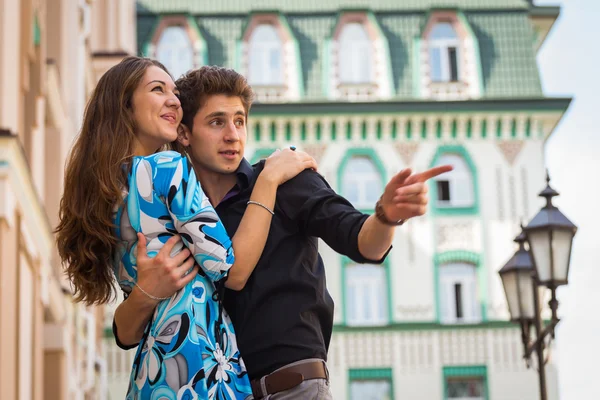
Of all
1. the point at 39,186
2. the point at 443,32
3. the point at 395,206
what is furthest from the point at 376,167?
the point at 395,206

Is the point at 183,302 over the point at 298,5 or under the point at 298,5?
under

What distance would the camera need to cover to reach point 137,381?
4742 mm

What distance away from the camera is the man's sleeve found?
4.64 m

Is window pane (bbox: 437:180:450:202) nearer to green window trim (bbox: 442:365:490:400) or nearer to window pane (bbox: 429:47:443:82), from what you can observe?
window pane (bbox: 429:47:443:82)

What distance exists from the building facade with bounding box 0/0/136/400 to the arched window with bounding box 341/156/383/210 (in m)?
10.7

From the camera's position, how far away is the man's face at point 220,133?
16.5ft

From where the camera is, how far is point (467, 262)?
117 feet

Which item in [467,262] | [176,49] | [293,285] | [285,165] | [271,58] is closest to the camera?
[293,285]

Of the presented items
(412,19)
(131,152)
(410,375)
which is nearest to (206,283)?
(131,152)

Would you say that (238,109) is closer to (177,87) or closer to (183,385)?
(177,87)

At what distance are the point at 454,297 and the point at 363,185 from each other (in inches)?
144

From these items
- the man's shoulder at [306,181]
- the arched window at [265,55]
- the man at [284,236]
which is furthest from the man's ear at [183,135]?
the arched window at [265,55]

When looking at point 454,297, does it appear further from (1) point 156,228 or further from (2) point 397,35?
(1) point 156,228

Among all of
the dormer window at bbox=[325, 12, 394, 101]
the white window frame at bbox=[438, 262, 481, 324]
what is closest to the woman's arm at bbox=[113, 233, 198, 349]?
the white window frame at bbox=[438, 262, 481, 324]
